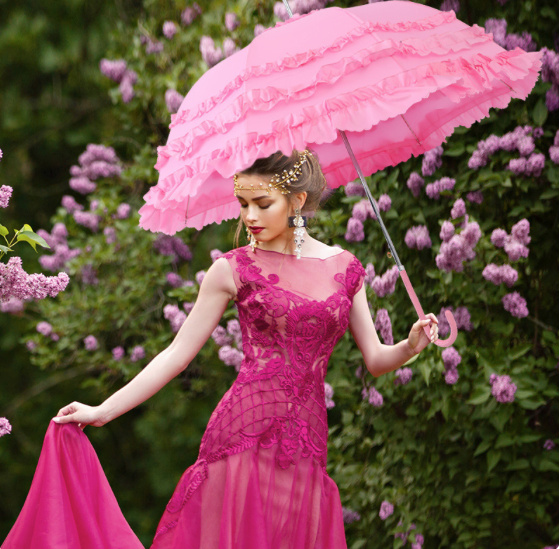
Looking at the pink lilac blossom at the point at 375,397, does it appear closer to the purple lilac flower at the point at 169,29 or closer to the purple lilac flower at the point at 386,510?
the purple lilac flower at the point at 386,510

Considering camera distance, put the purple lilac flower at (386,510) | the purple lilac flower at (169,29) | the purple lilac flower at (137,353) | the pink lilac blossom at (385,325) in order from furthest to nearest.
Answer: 1. the purple lilac flower at (169,29)
2. the purple lilac flower at (137,353)
3. the purple lilac flower at (386,510)
4. the pink lilac blossom at (385,325)

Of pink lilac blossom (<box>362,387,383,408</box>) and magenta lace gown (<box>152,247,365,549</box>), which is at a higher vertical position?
magenta lace gown (<box>152,247,365,549</box>)

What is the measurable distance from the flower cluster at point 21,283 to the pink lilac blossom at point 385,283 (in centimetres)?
123

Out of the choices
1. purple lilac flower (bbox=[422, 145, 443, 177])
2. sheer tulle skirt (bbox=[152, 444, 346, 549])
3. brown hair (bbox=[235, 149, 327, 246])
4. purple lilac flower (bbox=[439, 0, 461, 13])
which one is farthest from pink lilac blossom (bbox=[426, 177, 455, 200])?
sheer tulle skirt (bbox=[152, 444, 346, 549])

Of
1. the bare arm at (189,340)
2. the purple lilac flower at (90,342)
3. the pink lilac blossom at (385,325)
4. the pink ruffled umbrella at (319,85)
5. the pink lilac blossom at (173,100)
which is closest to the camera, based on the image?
the pink ruffled umbrella at (319,85)

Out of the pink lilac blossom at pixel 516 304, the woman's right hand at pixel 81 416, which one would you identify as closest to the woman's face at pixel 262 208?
the woman's right hand at pixel 81 416

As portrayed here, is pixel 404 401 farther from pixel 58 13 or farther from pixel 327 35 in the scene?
pixel 58 13

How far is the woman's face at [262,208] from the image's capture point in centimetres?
212

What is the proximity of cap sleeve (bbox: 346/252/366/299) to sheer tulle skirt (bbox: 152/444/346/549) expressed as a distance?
1.41ft

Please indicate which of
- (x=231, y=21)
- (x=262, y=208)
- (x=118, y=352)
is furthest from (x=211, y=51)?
(x=262, y=208)

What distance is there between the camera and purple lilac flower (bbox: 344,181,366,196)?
3141 mm

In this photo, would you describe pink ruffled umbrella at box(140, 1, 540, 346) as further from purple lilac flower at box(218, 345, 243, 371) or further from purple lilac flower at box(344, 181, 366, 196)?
purple lilac flower at box(218, 345, 243, 371)

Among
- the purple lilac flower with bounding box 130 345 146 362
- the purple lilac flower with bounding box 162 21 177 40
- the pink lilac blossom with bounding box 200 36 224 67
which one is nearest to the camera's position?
the pink lilac blossom with bounding box 200 36 224 67

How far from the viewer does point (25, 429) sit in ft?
19.0
